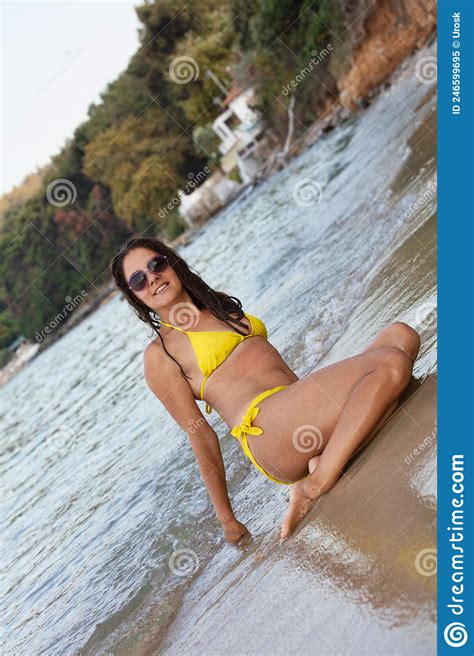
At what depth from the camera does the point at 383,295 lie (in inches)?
263

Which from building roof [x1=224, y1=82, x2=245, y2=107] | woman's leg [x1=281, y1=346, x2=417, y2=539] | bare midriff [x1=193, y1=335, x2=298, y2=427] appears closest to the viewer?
woman's leg [x1=281, y1=346, x2=417, y2=539]

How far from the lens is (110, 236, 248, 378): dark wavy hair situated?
14.4 ft

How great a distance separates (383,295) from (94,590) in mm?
3319

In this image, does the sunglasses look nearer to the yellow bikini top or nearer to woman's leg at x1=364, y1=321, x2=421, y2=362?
the yellow bikini top

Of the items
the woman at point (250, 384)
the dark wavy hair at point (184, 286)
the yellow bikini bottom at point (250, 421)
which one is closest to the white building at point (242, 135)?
the dark wavy hair at point (184, 286)

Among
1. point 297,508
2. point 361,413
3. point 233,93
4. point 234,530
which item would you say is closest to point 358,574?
point 361,413

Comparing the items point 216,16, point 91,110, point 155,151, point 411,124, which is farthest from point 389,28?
point 91,110

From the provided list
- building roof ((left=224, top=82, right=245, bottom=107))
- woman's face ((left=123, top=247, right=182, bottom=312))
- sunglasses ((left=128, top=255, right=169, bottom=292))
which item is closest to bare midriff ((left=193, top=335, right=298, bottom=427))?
woman's face ((left=123, top=247, right=182, bottom=312))

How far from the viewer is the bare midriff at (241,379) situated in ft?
13.6

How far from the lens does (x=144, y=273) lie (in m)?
4.31

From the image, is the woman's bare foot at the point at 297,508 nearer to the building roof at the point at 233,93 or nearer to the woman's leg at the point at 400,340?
the woman's leg at the point at 400,340

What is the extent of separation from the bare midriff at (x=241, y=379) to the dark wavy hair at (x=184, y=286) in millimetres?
167

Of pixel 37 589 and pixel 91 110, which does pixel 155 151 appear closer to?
pixel 91 110

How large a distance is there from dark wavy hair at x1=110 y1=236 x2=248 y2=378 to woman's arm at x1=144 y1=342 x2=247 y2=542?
175 mm
